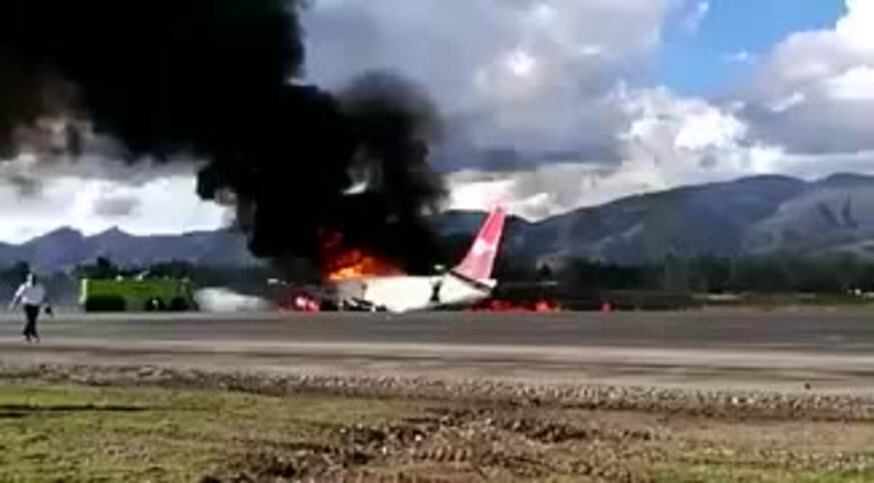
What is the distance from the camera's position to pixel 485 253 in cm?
9112

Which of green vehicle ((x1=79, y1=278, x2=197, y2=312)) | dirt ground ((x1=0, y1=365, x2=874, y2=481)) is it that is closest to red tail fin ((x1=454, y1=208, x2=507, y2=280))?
green vehicle ((x1=79, y1=278, x2=197, y2=312))

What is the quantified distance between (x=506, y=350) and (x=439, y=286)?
163 feet

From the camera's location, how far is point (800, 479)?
47.7 ft

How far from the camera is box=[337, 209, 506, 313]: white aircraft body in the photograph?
8531 cm

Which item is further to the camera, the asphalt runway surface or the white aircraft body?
the white aircraft body

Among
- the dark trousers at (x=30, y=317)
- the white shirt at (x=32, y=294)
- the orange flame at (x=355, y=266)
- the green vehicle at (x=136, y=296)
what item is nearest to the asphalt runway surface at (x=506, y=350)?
the dark trousers at (x=30, y=317)

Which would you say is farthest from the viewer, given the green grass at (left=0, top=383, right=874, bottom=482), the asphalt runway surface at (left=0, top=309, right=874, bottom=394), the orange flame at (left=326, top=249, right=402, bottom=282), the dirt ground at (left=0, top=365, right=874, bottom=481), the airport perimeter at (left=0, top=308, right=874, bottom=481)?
the orange flame at (left=326, top=249, right=402, bottom=282)

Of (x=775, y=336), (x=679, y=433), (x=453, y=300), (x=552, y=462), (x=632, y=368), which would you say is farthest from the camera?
(x=453, y=300)

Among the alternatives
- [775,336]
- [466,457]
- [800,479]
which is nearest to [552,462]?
[466,457]

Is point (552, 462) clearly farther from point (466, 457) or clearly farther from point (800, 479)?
point (800, 479)

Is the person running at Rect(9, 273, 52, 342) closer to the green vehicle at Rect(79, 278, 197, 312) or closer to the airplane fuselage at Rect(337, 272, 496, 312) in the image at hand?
the airplane fuselage at Rect(337, 272, 496, 312)

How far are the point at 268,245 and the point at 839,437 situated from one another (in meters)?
66.2

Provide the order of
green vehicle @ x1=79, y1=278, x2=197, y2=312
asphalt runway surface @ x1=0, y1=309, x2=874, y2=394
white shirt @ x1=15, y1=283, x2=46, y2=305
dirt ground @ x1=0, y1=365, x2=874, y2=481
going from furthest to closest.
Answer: green vehicle @ x1=79, y1=278, x2=197, y2=312
white shirt @ x1=15, y1=283, x2=46, y2=305
asphalt runway surface @ x1=0, y1=309, x2=874, y2=394
dirt ground @ x1=0, y1=365, x2=874, y2=481

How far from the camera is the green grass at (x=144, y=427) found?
49.6 ft
